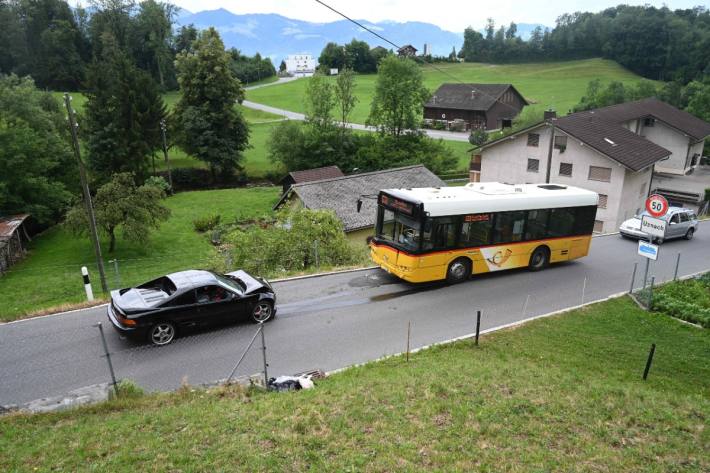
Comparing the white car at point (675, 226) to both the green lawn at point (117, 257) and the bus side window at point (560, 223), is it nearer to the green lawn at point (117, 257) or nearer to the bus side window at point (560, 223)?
the bus side window at point (560, 223)

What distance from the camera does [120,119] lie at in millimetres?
47906

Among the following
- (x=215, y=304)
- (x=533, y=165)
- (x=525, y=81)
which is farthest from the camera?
(x=525, y=81)

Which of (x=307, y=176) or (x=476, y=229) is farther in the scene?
(x=307, y=176)

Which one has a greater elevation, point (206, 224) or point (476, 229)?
point (476, 229)

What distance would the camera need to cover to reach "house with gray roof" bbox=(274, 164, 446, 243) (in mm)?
30344

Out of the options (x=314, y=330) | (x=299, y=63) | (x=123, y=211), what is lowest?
(x=123, y=211)

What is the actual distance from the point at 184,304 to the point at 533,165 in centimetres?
3036

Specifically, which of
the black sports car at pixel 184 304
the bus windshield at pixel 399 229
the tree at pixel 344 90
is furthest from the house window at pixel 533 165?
the black sports car at pixel 184 304

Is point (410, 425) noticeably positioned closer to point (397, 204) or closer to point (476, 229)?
point (397, 204)

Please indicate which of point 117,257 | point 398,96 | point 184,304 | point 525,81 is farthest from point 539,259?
point 525,81

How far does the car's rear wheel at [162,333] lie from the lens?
38.3 ft

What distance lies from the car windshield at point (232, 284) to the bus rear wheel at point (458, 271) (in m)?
6.84

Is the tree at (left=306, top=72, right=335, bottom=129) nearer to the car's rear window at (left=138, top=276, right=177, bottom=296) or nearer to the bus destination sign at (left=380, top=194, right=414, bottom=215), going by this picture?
the bus destination sign at (left=380, top=194, right=414, bottom=215)

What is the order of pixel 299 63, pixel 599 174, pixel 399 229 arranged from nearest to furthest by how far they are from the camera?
pixel 399 229 < pixel 599 174 < pixel 299 63
